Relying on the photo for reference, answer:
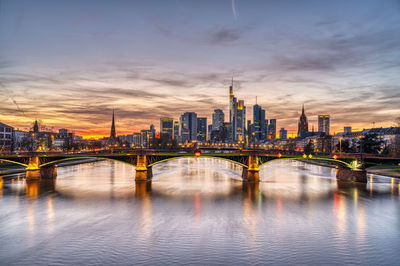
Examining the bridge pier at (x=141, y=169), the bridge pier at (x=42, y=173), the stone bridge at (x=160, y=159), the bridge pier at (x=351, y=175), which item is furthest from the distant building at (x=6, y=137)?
the bridge pier at (x=351, y=175)

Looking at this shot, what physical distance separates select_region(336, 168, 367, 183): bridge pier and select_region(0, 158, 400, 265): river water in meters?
11.6

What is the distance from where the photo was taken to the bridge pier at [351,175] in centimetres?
8094

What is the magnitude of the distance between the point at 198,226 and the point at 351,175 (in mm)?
59073

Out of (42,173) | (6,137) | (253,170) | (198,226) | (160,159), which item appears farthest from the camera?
(6,137)

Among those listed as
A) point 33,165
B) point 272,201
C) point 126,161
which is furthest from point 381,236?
point 33,165

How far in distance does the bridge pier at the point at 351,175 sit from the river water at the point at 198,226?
1158 centimetres

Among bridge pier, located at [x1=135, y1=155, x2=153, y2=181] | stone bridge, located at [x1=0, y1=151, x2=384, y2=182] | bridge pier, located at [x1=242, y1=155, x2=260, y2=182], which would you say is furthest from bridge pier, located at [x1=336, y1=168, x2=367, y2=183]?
bridge pier, located at [x1=135, y1=155, x2=153, y2=181]

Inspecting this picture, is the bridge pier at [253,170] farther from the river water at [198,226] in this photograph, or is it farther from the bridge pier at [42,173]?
the bridge pier at [42,173]

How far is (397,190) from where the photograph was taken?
69812mm

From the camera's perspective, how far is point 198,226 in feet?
133

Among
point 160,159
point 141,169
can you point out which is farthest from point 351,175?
point 141,169

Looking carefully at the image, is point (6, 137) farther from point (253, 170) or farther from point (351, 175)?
point (351, 175)

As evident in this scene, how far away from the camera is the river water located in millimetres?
30531

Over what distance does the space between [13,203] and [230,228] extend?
39522mm
